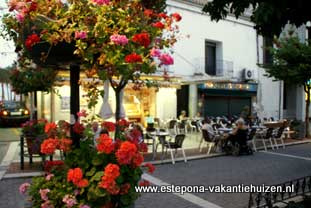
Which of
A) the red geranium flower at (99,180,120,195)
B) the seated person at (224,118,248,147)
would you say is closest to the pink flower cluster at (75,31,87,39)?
the red geranium flower at (99,180,120,195)

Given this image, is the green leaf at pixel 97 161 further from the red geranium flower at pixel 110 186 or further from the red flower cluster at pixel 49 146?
the red flower cluster at pixel 49 146

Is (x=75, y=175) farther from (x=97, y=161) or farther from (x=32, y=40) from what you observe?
(x=32, y=40)

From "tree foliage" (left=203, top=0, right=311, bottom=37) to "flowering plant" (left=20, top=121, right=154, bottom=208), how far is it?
1.93m

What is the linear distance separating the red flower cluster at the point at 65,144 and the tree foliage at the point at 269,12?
2.38m

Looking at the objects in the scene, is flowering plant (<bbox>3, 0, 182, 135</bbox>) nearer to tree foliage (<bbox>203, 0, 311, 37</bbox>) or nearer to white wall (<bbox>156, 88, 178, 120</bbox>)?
tree foliage (<bbox>203, 0, 311, 37</bbox>)

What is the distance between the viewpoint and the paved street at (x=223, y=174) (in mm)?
6297

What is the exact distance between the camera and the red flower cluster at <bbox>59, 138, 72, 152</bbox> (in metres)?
3.13

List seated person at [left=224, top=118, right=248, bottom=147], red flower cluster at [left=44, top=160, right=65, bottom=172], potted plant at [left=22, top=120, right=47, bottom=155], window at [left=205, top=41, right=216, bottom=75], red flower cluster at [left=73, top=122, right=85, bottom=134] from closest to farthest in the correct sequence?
red flower cluster at [left=73, top=122, right=85, bottom=134], red flower cluster at [left=44, top=160, right=65, bottom=172], potted plant at [left=22, top=120, right=47, bottom=155], seated person at [left=224, top=118, right=248, bottom=147], window at [left=205, top=41, right=216, bottom=75]

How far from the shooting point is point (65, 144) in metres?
3.16

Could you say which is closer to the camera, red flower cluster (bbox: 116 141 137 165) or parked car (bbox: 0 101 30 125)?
red flower cluster (bbox: 116 141 137 165)

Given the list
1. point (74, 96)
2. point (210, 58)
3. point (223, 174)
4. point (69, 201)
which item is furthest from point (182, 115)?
point (69, 201)

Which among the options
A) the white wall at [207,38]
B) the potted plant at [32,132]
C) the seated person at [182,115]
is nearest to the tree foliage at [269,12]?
the potted plant at [32,132]

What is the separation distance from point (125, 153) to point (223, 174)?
620 cm

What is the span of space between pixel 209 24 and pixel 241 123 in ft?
31.7
